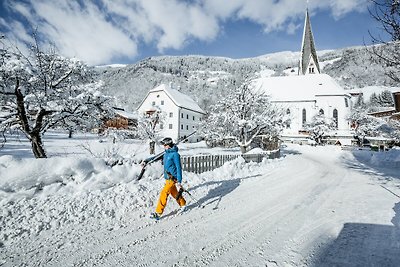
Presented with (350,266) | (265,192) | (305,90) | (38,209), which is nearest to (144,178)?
(38,209)

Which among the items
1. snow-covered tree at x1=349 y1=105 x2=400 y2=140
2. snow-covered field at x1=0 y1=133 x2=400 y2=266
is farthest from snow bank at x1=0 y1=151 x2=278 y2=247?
snow-covered tree at x1=349 y1=105 x2=400 y2=140

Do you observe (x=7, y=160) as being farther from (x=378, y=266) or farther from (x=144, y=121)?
(x=144, y=121)

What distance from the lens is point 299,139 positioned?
57312mm

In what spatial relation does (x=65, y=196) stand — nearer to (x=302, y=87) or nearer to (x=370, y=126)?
(x=370, y=126)

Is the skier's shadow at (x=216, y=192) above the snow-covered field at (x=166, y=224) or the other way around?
the other way around

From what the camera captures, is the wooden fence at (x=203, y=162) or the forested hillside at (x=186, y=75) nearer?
the wooden fence at (x=203, y=162)

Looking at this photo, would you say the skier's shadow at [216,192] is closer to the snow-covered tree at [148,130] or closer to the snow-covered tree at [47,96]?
the snow-covered tree at [47,96]

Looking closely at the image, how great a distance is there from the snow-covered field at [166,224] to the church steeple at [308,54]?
72117mm

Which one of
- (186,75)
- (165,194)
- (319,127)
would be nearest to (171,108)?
(319,127)

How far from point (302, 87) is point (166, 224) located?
66509 millimetres

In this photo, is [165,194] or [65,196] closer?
[165,194]

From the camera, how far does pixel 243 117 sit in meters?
20.6

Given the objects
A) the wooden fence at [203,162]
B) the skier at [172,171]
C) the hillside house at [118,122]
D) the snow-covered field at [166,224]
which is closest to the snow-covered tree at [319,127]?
the hillside house at [118,122]

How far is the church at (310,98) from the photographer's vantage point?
57.3 metres
